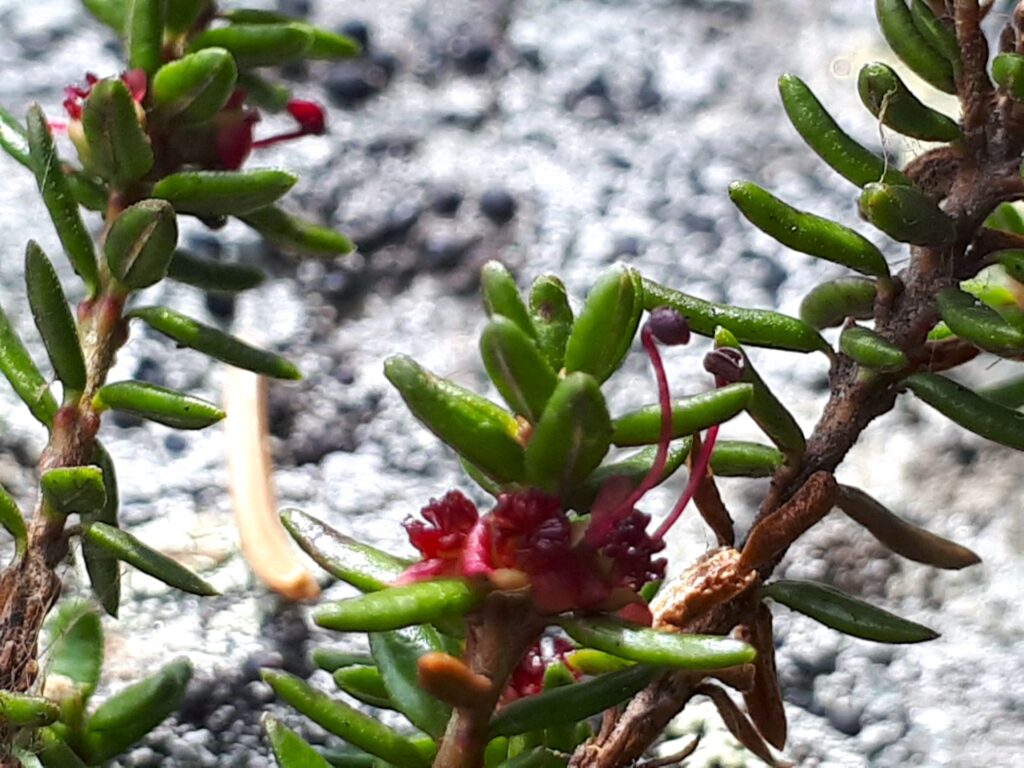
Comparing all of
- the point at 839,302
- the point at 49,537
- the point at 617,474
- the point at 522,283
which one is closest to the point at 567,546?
the point at 617,474

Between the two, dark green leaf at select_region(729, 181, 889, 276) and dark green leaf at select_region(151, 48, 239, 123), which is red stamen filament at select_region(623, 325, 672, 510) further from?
dark green leaf at select_region(151, 48, 239, 123)

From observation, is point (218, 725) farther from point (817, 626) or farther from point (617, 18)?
point (617, 18)

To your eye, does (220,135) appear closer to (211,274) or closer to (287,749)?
(211,274)

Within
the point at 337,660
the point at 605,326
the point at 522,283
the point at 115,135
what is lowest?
the point at 337,660

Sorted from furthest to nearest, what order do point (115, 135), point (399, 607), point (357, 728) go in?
point (115, 135)
point (357, 728)
point (399, 607)

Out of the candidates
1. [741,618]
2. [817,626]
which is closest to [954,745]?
[817,626]

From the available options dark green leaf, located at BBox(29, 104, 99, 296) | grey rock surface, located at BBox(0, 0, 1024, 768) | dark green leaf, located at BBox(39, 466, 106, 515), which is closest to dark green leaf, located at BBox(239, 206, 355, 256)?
dark green leaf, located at BBox(29, 104, 99, 296)

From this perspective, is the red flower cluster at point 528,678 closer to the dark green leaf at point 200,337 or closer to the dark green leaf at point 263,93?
the dark green leaf at point 200,337
